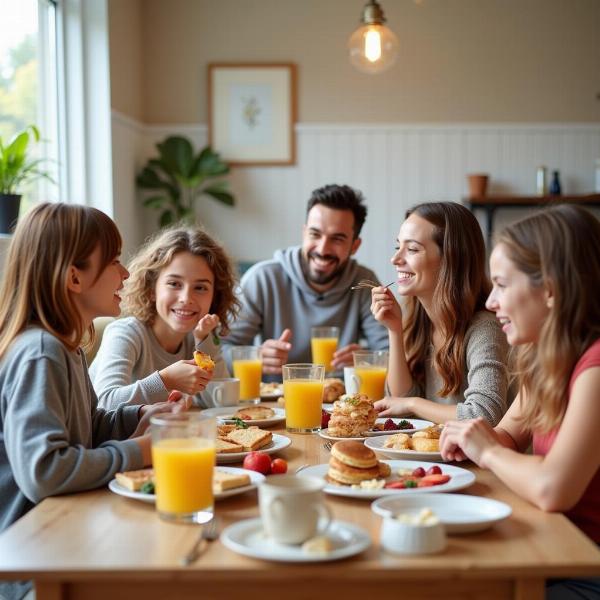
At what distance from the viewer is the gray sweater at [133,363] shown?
83.3 inches

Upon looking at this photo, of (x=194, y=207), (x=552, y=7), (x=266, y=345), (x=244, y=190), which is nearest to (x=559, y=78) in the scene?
(x=552, y=7)

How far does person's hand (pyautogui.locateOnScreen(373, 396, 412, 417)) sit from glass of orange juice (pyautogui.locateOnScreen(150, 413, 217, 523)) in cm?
93

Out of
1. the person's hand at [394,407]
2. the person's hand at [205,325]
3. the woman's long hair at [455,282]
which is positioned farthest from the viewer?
the person's hand at [205,325]

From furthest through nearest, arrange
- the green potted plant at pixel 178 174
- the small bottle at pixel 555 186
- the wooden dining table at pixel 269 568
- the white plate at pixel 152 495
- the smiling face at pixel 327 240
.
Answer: the small bottle at pixel 555 186 < the green potted plant at pixel 178 174 < the smiling face at pixel 327 240 < the white plate at pixel 152 495 < the wooden dining table at pixel 269 568

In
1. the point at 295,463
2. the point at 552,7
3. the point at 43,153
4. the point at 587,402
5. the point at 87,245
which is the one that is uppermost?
the point at 552,7

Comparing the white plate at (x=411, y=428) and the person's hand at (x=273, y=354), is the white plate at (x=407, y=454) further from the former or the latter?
the person's hand at (x=273, y=354)

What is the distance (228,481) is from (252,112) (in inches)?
191

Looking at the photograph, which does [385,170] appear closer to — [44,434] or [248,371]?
[248,371]

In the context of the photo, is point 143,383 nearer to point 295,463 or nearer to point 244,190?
Answer: point 295,463

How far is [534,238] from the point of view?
159 cm

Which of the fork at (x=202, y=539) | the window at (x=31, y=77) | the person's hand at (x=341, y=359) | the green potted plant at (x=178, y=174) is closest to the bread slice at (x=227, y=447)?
the fork at (x=202, y=539)

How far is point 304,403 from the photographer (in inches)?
81.5

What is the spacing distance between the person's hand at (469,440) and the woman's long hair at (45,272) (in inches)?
29.9

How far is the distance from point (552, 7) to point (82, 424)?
17.3 feet
